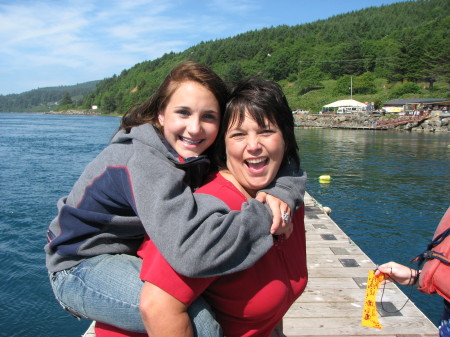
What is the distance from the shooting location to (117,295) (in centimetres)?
151

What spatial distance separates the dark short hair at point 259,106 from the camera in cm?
167

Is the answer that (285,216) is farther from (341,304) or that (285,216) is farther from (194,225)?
(341,304)

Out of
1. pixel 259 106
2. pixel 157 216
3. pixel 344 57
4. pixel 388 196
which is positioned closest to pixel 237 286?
pixel 157 216

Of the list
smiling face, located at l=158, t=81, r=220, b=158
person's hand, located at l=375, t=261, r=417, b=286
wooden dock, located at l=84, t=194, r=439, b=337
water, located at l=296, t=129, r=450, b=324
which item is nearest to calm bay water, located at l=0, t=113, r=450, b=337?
water, located at l=296, t=129, r=450, b=324

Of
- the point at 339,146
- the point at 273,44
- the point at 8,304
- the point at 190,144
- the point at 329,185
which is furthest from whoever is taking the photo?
the point at 273,44

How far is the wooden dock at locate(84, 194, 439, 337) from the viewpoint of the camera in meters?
3.71

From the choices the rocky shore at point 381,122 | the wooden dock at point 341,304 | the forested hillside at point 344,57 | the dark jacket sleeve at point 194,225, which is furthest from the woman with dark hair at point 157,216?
the forested hillside at point 344,57

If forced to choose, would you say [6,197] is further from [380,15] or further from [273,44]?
[380,15]

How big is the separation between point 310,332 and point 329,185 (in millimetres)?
13584

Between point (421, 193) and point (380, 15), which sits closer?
point (421, 193)

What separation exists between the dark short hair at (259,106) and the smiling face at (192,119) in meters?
0.10

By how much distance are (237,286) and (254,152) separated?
55 cm

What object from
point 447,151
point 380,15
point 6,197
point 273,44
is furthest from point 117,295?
point 380,15

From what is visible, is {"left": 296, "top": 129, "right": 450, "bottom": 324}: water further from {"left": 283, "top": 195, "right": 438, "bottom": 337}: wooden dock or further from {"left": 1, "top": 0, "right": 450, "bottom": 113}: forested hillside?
{"left": 1, "top": 0, "right": 450, "bottom": 113}: forested hillside
